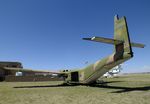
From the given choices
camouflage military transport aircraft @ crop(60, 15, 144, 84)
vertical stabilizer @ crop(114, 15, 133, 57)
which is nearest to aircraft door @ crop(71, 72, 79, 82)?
camouflage military transport aircraft @ crop(60, 15, 144, 84)

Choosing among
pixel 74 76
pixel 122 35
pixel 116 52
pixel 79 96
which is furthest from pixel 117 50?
pixel 74 76

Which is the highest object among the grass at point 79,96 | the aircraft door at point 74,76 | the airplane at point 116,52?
the airplane at point 116,52

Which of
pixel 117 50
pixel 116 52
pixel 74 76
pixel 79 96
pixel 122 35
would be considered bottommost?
pixel 79 96

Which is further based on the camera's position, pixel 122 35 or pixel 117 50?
pixel 117 50

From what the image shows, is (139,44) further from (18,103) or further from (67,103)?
(18,103)

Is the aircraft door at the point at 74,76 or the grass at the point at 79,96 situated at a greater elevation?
the aircraft door at the point at 74,76

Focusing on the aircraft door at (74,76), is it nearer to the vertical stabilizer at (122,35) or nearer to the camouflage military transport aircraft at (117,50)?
the camouflage military transport aircraft at (117,50)

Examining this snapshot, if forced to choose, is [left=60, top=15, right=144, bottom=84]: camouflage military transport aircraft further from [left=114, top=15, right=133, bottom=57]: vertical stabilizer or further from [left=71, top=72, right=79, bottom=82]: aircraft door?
[left=71, top=72, right=79, bottom=82]: aircraft door

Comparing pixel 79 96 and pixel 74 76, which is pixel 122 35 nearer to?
pixel 79 96

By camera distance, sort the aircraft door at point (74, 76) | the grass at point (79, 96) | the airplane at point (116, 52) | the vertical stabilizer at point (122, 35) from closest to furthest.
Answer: the grass at point (79, 96)
the airplane at point (116, 52)
the vertical stabilizer at point (122, 35)
the aircraft door at point (74, 76)

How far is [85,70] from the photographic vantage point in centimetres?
3198

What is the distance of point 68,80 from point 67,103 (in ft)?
67.2

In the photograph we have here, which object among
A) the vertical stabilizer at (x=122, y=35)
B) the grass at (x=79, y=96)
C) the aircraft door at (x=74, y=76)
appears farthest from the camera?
the aircraft door at (x=74, y=76)

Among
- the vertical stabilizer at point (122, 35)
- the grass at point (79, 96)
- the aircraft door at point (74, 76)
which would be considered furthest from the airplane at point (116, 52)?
the grass at point (79, 96)
